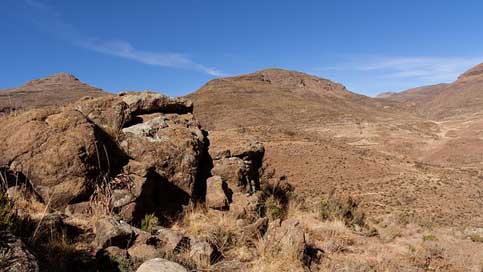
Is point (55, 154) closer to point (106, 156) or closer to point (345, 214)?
point (106, 156)

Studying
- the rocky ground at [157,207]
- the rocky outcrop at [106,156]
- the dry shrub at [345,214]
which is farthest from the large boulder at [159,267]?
the dry shrub at [345,214]

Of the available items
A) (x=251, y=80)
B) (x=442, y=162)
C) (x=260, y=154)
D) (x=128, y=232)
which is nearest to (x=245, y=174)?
(x=260, y=154)

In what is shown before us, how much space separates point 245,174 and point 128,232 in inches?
130

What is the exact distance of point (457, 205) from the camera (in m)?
19.5

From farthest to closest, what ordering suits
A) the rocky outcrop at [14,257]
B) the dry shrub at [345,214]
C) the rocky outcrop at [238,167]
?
the dry shrub at [345,214] < the rocky outcrop at [238,167] < the rocky outcrop at [14,257]

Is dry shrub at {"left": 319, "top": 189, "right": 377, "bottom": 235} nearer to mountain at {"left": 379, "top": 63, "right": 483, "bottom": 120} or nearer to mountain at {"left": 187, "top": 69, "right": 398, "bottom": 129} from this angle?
mountain at {"left": 187, "top": 69, "right": 398, "bottom": 129}

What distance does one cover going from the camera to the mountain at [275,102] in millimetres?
70688

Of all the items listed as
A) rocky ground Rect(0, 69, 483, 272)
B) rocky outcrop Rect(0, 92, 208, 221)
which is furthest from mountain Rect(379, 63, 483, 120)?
rocky outcrop Rect(0, 92, 208, 221)

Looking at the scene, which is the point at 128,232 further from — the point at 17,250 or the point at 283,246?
the point at 283,246

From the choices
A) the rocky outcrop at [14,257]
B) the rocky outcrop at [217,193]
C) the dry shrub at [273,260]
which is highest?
the rocky outcrop at [14,257]

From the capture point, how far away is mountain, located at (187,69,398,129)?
70688 millimetres

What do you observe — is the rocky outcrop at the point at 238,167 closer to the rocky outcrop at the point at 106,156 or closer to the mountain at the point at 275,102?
the rocky outcrop at the point at 106,156

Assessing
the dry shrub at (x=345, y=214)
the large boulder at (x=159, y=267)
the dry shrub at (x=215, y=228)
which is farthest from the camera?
the dry shrub at (x=345, y=214)

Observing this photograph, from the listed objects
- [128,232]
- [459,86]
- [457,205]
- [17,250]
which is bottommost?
[457,205]
